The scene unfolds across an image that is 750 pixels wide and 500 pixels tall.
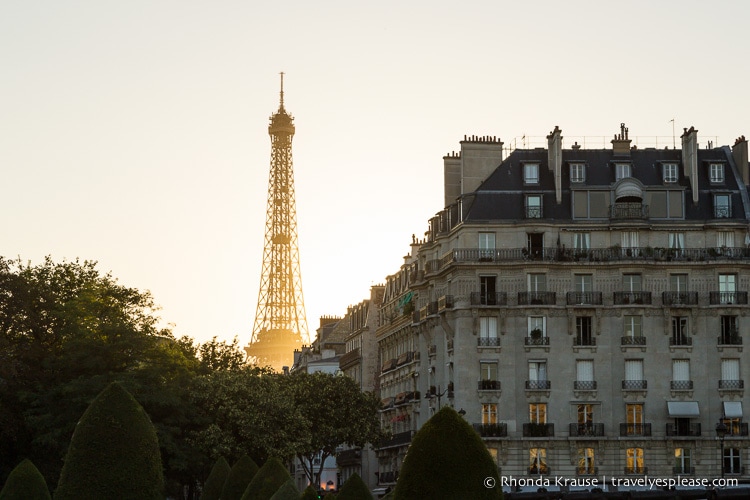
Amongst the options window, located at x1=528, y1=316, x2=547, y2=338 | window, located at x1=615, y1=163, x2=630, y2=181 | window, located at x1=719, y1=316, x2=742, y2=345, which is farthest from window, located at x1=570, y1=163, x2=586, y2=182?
window, located at x1=719, y1=316, x2=742, y2=345

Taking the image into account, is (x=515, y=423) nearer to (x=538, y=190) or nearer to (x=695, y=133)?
(x=538, y=190)

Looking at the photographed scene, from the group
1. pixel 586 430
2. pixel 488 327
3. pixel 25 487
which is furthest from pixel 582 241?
pixel 25 487

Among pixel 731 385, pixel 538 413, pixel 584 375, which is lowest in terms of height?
pixel 538 413

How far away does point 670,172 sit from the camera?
9450 cm

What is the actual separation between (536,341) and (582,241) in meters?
7.06

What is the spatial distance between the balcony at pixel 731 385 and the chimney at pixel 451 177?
21666 millimetres

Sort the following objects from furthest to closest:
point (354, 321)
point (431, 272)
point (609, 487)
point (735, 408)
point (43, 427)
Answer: point (354, 321)
point (431, 272)
point (735, 408)
point (609, 487)
point (43, 427)

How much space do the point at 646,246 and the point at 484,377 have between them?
1313 centimetres

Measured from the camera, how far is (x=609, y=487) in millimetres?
83875

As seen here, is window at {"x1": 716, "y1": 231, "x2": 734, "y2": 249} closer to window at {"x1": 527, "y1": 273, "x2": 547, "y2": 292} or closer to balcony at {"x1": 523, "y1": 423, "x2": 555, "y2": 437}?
window at {"x1": 527, "y1": 273, "x2": 547, "y2": 292}

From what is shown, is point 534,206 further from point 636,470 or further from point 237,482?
point 237,482

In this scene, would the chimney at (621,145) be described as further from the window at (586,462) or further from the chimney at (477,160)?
the window at (586,462)

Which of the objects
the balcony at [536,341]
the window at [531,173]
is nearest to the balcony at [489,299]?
the balcony at [536,341]

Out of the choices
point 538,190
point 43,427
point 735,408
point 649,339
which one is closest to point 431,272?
point 538,190
